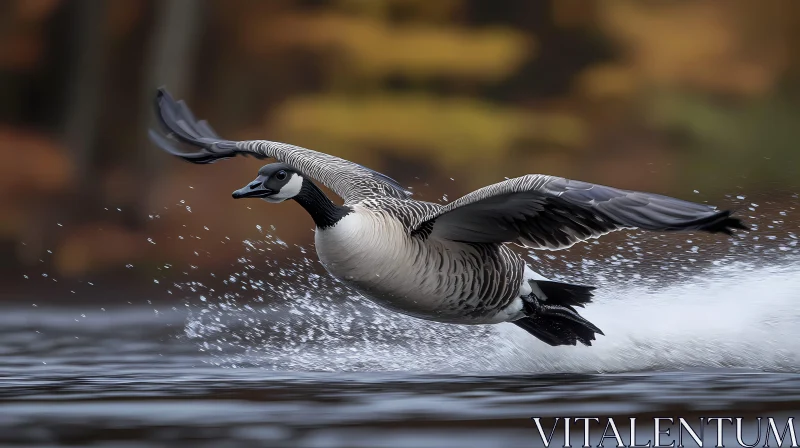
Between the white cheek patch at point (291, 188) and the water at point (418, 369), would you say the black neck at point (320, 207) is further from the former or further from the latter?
the water at point (418, 369)

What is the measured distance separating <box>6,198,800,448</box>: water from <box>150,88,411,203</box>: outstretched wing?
114cm

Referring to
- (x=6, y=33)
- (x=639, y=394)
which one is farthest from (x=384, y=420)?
(x=6, y=33)

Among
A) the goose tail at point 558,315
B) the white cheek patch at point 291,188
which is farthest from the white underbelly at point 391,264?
the goose tail at point 558,315

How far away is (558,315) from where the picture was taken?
22.7ft

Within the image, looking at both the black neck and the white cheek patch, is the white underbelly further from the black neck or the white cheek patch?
the white cheek patch

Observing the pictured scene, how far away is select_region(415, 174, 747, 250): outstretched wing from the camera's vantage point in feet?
16.9

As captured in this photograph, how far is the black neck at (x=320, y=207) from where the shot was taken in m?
6.01

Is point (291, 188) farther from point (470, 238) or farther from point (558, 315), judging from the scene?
point (558, 315)

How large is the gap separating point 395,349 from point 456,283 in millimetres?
1580

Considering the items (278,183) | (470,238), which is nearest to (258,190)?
(278,183)

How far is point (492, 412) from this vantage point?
15.3ft

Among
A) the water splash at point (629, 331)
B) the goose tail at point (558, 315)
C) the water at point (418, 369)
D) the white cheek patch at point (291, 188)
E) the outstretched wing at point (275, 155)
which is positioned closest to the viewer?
the water at point (418, 369)

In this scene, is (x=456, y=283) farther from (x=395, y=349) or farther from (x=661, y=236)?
(x=661, y=236)

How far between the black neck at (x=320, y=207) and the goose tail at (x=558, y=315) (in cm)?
146
